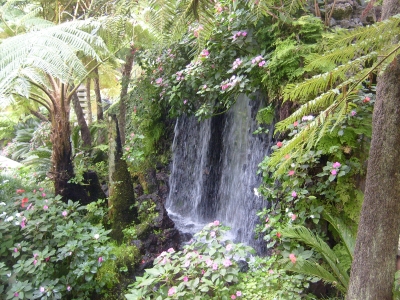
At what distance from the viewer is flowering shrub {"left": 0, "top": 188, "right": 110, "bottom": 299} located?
8.30ft

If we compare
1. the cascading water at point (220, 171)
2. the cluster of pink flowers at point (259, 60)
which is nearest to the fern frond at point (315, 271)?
the cascading water at point (220, 171)

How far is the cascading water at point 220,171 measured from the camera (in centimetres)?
379

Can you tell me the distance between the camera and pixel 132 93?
5453mm

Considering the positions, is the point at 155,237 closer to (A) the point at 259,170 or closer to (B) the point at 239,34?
(A) the point at 259,170

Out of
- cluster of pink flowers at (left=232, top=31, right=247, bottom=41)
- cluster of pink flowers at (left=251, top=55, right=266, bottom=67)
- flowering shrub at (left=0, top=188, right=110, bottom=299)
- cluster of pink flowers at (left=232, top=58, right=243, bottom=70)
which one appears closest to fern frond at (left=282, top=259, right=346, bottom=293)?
flowering shrub at (left=0, top=188, right=110, bottom=299)

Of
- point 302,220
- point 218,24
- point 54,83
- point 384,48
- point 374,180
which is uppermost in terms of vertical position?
point 218,24

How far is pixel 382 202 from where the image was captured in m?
1.63

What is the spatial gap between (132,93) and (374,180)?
14.7 feet

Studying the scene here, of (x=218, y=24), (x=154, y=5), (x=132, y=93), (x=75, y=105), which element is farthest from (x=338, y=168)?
(x=75, y=105)

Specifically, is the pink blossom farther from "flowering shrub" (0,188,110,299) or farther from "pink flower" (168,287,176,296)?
"flowering shrub" (0,188,110,299)

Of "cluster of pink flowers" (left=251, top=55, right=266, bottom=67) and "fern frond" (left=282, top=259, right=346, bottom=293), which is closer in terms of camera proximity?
"fern frond" (left=282, top=259, right=346, bottom=293)

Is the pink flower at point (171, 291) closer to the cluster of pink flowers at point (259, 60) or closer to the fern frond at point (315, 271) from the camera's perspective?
the fern frond at point (315, 271)

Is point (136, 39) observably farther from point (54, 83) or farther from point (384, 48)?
point (384, 48)

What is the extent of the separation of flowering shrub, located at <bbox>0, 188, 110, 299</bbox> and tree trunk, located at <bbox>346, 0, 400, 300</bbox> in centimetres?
202
